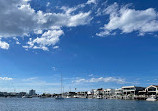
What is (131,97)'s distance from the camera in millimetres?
173625

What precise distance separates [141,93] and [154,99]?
42438mm

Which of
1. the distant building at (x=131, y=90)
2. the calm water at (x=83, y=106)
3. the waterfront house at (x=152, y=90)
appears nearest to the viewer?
the calm water at (x=83, y=106)

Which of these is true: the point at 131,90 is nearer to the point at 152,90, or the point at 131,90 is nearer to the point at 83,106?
the point at 152,90

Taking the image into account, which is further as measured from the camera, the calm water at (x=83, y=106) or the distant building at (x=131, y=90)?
the distant building at (x=131, y=90)

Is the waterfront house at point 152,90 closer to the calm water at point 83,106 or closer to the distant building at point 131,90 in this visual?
the distant building at point 131,90

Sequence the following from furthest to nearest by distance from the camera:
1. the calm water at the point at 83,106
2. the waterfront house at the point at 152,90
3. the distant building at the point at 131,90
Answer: the distant building at the point at 131,90
the waterfront house at the point at 152,90
the calm water at the point at 83,106

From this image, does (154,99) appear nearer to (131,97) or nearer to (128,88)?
(131,97)

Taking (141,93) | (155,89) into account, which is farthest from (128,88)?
(155,89)

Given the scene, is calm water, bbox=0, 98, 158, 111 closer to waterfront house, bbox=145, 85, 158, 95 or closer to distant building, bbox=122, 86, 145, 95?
waterfront house, bbox=145, 85, 158, 95

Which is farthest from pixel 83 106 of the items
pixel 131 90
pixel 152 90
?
pixel 131 90

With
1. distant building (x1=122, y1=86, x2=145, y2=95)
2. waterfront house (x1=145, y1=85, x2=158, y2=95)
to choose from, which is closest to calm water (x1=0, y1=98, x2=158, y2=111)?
A: waterfront house (x1=145, y1=85, x2=158, y2=95)

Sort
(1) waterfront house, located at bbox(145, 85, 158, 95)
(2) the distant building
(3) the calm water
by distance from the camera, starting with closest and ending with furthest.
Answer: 1. (3) the calm water
2. (1) waterfront house, located at bbox(145, 85, 158, 95)
3. (2) the distant building

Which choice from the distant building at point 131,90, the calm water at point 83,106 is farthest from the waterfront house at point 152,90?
the calm water at point 83,106

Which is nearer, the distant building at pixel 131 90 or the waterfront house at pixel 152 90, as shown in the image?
the waterfront house at pixel 152 90
